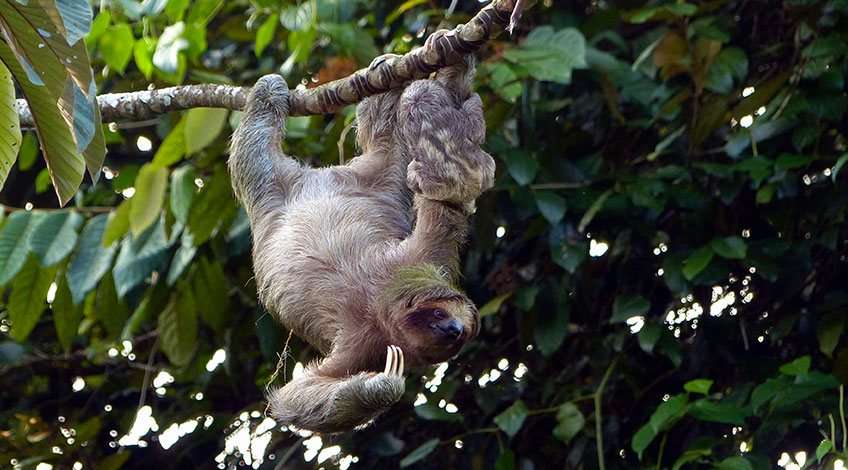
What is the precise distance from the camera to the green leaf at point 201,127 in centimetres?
541

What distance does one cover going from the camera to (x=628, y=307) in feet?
19.2

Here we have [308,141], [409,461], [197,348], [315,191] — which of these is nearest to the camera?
[315,191]

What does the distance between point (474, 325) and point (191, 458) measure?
340 centimetres

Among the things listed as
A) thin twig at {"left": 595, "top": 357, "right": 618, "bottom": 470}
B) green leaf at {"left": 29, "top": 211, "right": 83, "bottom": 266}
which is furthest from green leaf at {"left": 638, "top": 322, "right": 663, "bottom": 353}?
green leaf at {"left": 29, "top": 211, "right": 83, "bottom": 266}

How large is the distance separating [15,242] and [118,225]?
0.51 meters

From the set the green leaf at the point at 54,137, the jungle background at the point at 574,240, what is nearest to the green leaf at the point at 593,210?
the jungle background at the point at 574,240

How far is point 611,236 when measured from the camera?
630 cm

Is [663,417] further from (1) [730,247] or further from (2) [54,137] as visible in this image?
(2) [54,137]

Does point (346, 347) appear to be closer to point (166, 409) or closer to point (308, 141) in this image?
point (308, 141)

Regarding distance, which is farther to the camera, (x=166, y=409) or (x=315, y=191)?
(x=166, y=409)

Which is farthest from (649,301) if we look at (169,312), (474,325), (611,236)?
(169,312)

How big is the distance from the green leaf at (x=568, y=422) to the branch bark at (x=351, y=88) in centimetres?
203

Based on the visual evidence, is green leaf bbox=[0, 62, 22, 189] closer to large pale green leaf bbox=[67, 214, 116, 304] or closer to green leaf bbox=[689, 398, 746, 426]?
large pale green leaf bbox=[67, 214, 116, 304]

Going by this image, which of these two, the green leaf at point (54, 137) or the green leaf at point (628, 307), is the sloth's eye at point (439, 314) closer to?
the green leaf at point (54, 137)
